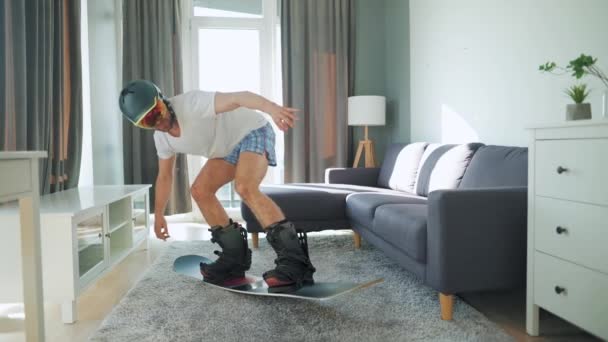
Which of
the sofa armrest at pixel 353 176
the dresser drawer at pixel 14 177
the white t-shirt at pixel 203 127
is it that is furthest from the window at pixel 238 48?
the dresser drawer at pixel 14 177

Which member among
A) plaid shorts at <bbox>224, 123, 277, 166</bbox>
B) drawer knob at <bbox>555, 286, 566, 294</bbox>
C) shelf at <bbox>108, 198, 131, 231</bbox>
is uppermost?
plaid shorts at <bbox>224, 123, 277, 166</bbox>

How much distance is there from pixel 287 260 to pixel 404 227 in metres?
0.54

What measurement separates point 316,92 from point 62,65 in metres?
2.34

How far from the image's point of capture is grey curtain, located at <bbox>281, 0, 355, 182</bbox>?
461cm

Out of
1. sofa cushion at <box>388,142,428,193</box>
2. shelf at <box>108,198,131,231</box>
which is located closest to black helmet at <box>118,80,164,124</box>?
shelf at <box>108,198,131,231</box>

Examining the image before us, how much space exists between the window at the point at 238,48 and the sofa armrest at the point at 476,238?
3.09m

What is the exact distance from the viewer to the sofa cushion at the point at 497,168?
6.95 ft

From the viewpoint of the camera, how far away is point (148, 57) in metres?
4.39

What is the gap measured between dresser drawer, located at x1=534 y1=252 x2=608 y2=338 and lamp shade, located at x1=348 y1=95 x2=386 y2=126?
2.76 meters

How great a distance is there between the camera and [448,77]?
3547 mm

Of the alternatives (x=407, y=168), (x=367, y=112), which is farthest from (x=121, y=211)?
(x=367, y=112)

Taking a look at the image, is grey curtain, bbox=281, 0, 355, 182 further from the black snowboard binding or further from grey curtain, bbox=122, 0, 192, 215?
the black snowboard binding

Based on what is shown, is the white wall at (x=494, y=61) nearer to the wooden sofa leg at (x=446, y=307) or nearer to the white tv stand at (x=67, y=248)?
the wooden sofa leg at (x=446, y=307)

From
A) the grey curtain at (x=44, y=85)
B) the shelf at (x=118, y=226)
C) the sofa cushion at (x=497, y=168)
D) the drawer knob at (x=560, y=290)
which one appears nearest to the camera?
the drawer knob at (x=560, y=290)
